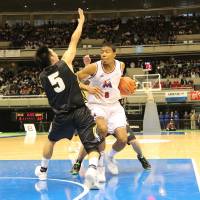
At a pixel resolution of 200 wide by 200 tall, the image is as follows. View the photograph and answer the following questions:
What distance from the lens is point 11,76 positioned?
41281mm

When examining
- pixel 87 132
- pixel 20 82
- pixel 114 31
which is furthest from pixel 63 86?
pixel 114 31

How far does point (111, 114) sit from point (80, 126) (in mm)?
1305

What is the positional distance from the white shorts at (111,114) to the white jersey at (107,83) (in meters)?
0.08

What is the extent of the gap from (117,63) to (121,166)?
220cm

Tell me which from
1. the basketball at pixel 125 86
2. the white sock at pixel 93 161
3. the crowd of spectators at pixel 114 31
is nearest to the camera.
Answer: the white sock at pixel 93 161

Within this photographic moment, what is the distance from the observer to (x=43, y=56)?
20.4ft

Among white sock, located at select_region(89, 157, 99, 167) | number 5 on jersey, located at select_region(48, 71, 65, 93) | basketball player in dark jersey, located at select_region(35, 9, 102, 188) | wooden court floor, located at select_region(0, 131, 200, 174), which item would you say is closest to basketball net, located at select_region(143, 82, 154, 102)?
wooden court floor, located at select_region(0, 131, 200, 174)

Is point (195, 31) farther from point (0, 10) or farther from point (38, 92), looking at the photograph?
point (0, 10)

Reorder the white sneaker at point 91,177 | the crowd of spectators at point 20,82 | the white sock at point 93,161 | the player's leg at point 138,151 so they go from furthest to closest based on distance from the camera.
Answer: the crowd of spectators at point 20,82 → the player's leg at point 138,151 → the white sock at point 93,161 → the white sneaker at point 91,177

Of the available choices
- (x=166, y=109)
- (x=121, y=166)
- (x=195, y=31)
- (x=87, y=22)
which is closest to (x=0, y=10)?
(x=87, y=22)

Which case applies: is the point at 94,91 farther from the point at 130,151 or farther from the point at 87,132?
the point at 130,151

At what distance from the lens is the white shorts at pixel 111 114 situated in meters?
7.20

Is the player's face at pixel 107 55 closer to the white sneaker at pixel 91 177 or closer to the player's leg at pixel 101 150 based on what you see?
the player's leg at pixel 101 150

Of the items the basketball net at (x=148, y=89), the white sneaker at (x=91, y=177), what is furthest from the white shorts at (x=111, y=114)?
the basketball net at (x=148, y=89)
